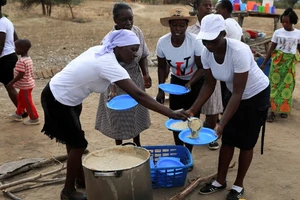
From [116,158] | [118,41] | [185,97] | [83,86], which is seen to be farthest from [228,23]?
[116,158]

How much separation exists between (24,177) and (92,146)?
915mm

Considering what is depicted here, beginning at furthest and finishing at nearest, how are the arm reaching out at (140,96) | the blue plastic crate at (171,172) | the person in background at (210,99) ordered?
the person in background at (210,99) → the blue plastic crate at (171,172) → the arm reaching out at (140,96)

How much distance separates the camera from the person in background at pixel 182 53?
332cm

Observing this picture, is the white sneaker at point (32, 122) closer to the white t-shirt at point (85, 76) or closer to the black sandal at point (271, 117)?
the white t-shirt at point (85, 76)

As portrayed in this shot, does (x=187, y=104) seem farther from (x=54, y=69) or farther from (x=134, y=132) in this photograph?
(x=54, y=69)

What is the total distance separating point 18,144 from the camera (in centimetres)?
431

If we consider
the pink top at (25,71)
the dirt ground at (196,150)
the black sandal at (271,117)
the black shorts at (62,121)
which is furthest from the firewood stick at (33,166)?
the black sandal at (271,117)

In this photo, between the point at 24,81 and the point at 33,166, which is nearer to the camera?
the point at 33,166

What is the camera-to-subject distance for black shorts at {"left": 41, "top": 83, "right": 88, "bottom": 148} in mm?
2695

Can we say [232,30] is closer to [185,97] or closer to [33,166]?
[185,97]

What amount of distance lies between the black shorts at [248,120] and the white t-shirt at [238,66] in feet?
0.18

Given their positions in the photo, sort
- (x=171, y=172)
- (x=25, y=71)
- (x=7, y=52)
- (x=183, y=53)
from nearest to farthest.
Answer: (x=171, y=172) < (x=183, y=53) < (x=25, y=71) < (x=7, y=52)

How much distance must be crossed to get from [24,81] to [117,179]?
113 inches

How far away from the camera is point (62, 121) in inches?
107
